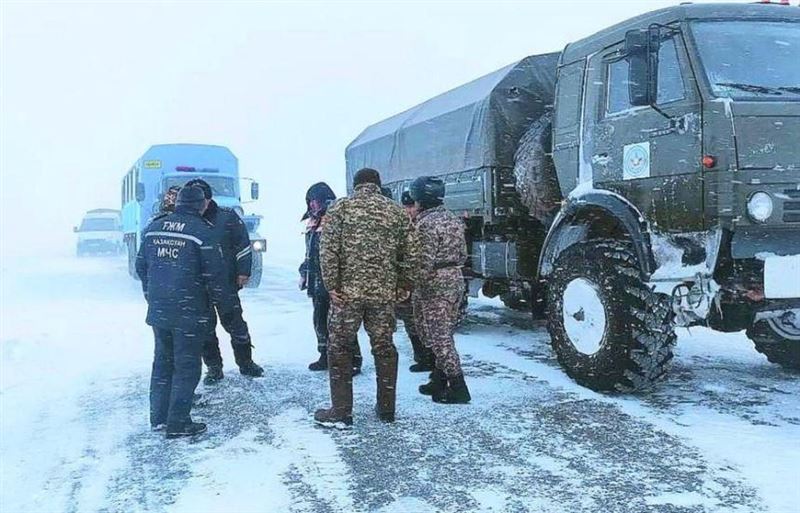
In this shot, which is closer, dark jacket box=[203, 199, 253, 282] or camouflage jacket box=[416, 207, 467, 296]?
camouflage jacket box=[416, 207, 467, 296]

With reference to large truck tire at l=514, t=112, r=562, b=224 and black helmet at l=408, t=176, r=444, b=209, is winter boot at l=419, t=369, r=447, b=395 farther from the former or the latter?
large truck tire at l=514, t=112, r=562, b=224

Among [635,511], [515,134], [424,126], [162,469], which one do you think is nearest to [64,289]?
[424,126]

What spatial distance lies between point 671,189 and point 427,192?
1.75 metres

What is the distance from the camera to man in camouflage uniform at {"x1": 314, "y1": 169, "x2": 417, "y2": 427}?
4590 mm

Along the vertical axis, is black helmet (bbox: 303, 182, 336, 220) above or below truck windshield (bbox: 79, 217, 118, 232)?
above

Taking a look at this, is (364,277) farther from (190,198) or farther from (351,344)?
(190,198)

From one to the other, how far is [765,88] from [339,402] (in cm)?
349

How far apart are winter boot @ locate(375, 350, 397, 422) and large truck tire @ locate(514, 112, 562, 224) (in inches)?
99.7

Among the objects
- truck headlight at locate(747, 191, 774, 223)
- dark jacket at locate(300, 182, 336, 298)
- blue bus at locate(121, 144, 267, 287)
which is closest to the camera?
truck headlight at locate(747, 191, 774, 223)

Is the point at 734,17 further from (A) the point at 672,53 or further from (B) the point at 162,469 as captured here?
(B) the point at 162,469

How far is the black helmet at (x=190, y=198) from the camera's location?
464 cm

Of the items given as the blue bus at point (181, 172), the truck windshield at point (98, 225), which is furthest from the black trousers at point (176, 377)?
the truck windshield at point (98, 225)

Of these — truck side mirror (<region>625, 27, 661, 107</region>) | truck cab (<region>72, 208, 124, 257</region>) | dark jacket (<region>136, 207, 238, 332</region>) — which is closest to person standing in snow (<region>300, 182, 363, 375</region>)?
dark jacket (<region>136, 207, 238, 332</region>)

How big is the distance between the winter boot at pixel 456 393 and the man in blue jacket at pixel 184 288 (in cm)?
173
